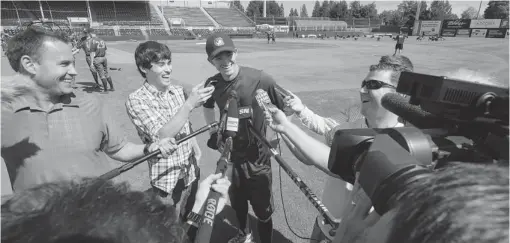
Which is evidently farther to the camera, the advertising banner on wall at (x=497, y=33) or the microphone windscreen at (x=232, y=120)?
the advertising banner on wall at (x=497, y=33)

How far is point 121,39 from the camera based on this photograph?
38.6 metres

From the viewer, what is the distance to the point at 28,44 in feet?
5.65

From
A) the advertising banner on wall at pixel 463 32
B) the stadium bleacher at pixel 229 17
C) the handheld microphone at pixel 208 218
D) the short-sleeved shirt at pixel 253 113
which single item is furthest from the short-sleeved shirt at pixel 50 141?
the stadium bleacher at pixel 229 17

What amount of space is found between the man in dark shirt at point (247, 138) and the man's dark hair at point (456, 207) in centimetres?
208

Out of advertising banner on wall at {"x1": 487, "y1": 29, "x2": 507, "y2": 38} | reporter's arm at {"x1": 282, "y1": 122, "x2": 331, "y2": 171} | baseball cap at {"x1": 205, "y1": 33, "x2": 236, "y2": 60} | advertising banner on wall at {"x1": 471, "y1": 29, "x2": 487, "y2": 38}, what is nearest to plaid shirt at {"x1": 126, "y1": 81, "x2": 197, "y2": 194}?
baseball cap at {"x1": 205, "y1": 33, "x2": 236, "y2": 60}

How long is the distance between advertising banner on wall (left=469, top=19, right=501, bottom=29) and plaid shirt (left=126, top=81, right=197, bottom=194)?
5385 centimetres

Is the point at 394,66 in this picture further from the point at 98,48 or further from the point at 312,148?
the point at 98,48

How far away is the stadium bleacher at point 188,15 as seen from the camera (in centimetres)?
5587

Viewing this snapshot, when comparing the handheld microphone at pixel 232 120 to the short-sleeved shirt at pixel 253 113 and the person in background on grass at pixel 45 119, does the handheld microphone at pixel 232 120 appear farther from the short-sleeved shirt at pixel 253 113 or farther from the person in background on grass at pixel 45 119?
the person in background on grass at pixel 45 119

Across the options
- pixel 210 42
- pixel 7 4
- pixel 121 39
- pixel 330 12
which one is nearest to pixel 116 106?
pixel 210 42

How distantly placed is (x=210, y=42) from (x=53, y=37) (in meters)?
1.29

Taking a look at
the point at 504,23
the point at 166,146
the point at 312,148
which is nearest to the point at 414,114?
the point at 312,148

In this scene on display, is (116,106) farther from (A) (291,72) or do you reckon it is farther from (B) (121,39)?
(B) (121,39)

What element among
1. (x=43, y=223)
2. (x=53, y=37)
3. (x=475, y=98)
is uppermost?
(x=53, y=37)
